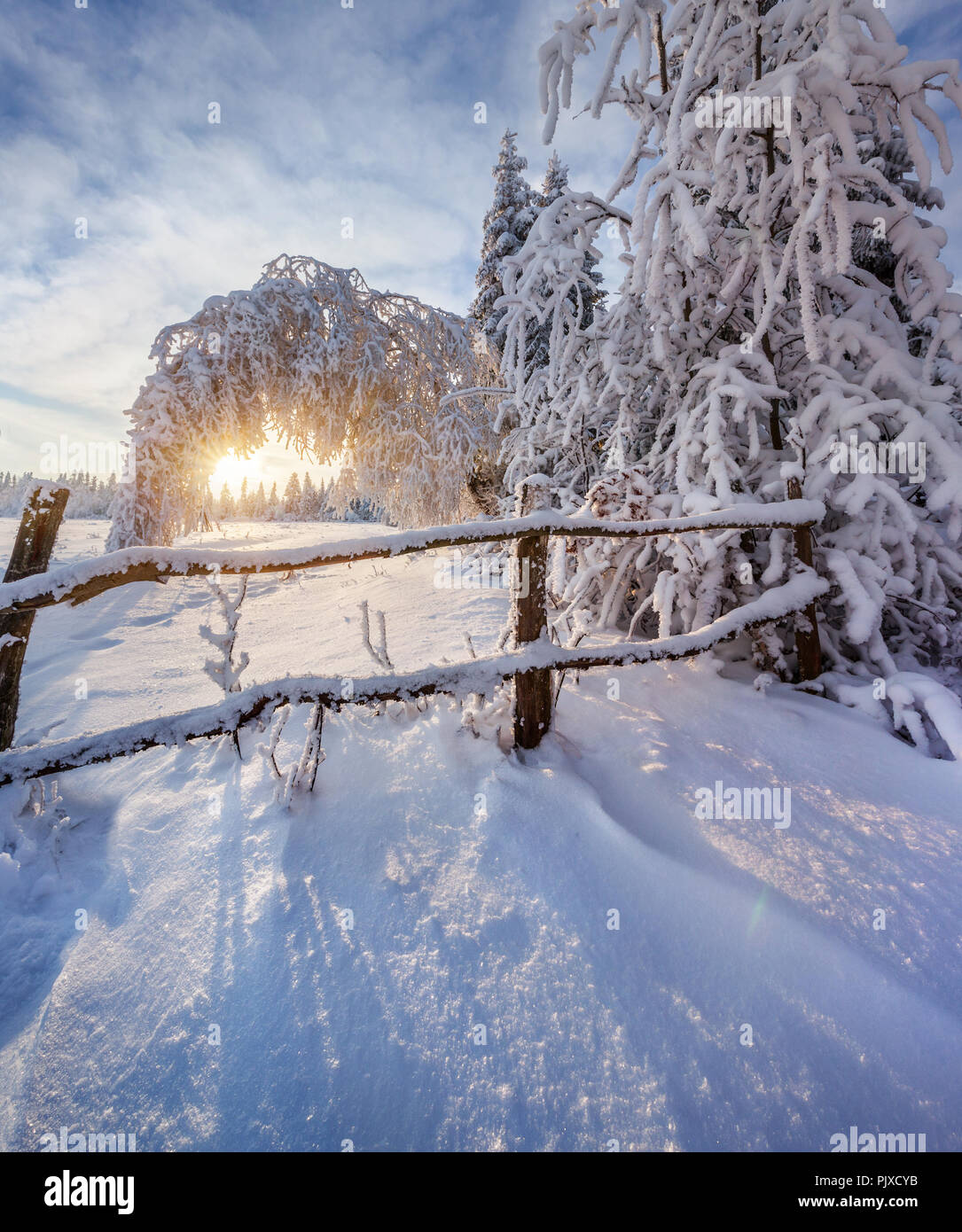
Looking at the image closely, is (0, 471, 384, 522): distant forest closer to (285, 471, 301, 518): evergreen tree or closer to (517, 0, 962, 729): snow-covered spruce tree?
(285, 471, 301, 518): evergreen tree

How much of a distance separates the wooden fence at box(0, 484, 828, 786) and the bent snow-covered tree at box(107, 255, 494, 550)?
5320 mm

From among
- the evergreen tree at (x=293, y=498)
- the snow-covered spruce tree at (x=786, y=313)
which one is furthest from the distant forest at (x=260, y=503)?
the snow-covered spruce tree at (x=786, y=313)

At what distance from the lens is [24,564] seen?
225 cm

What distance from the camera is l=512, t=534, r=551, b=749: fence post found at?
2459 millimetres

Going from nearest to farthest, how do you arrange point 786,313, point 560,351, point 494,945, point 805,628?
point 494,945 < point 805,628 < point 786,313 < point 560,351

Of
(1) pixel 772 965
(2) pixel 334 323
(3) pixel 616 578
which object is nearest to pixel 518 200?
(2) pixel 334 323

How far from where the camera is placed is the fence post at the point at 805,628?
132 inches

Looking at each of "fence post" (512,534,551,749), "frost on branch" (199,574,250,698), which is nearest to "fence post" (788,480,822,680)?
"fence post" (512,534,551,749)

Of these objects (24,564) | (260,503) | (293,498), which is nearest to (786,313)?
(24,564)

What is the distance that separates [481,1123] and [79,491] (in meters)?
90.6

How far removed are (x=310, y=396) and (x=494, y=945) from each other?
25.9ft

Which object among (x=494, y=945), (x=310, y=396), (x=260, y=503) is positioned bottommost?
(x=494, y=945)

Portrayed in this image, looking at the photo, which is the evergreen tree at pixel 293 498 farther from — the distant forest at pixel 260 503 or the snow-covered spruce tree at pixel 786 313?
the snow-covered spruce tree at pixel 786 313

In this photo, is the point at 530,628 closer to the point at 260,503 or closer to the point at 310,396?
the point at 310,396
